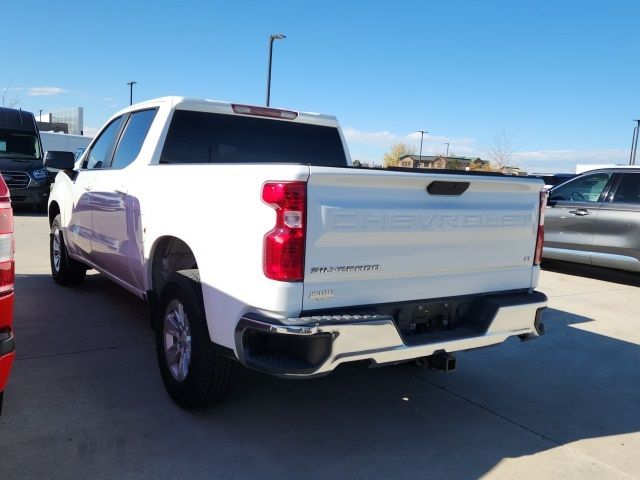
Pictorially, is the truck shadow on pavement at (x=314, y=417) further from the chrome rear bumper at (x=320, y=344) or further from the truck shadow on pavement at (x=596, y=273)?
the truck shadow on pavement at (x=596, y=273)

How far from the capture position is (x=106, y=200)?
5020mm

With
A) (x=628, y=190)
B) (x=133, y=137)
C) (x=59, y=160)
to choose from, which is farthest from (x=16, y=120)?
(x=628, y=190)

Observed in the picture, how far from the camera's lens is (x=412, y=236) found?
3.19 metres

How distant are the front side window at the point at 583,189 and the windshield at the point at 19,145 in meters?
13.3

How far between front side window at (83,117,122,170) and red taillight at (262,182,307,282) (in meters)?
3.25

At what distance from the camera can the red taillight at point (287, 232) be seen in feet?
9.16

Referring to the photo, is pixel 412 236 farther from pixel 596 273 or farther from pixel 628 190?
pixel 596 273

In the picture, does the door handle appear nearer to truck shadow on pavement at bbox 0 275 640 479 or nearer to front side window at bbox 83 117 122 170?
truck shadow on pavement at bbox 0 275 640 479

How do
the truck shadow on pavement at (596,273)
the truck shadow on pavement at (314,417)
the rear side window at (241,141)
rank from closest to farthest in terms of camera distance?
the truck shadow on pavement at (314,417) < the rear side window at (241,141) < the truck shadow on pavement at (596,273)

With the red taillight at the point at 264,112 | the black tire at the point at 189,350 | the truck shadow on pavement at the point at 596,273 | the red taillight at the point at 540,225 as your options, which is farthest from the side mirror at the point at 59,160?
the truck shadow on pavement at the point at 596,273

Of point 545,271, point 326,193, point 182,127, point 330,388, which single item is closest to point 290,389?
point 330,388

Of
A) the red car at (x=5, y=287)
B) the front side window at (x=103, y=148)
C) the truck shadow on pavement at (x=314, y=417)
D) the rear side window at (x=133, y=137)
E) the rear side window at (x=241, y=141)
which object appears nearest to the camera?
the red car at (x=5, y=287)

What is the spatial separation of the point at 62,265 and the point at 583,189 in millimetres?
7954

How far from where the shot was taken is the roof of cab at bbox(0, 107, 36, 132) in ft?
50.1
